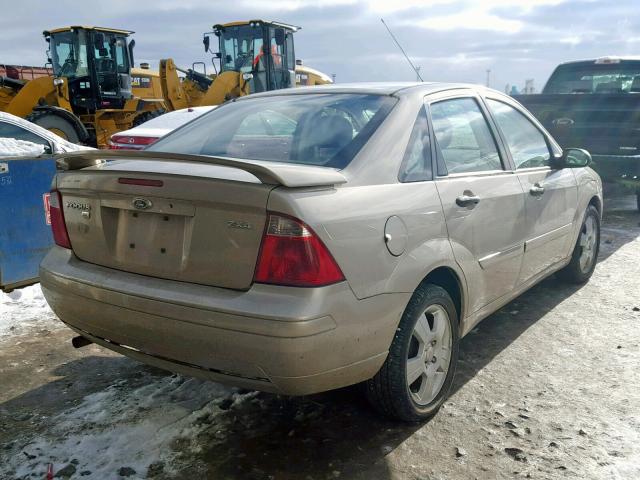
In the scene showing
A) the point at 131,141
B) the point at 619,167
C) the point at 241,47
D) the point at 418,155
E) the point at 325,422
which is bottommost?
the point at 325,422

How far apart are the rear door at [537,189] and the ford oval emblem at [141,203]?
2.38m

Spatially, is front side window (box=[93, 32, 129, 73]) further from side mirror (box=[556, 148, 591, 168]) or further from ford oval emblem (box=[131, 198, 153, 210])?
ford oval emblem (box=[131, 198, 153, 210])

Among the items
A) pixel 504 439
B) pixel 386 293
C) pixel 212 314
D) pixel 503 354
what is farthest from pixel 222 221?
pixel 503 354

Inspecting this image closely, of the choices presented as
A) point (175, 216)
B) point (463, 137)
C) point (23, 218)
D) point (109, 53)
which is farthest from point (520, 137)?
point (109, 53)

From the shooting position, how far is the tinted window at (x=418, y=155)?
295 cm

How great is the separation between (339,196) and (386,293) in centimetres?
47

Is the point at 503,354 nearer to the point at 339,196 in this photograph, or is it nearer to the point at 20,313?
the point at 339,196

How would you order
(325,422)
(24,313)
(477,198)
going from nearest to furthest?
(325,422), (477,198), (24,313)

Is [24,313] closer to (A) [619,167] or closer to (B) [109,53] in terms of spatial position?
(A) [619,167]

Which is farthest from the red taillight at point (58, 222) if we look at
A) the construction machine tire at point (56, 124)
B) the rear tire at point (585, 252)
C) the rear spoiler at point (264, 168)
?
the construction machine tire at point (56, 124)

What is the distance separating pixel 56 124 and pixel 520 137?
34.1 ft

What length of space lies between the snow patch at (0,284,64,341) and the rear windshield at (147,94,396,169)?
1905 mm

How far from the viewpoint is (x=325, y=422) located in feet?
10.3

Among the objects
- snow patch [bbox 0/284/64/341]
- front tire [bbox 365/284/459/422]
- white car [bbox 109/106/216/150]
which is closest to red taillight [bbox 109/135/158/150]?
white car [bbox 109/106/216/150]
